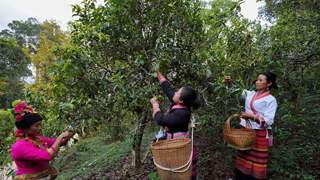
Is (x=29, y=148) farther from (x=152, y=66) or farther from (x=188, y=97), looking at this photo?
(x=188, y=97)

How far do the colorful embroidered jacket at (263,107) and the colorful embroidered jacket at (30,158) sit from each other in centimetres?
270

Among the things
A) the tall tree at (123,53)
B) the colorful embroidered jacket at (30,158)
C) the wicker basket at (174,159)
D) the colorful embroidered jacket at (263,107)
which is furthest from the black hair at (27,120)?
the colorful embroidered jacket at (263,107)

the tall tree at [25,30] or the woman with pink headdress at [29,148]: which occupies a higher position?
the tall tree at [25,30]

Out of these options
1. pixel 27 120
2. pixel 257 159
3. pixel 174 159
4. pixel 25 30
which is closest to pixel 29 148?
pixel 27 120

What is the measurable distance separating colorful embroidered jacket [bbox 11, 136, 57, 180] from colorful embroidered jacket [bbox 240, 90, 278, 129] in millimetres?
2699

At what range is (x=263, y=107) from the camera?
254 centimetres

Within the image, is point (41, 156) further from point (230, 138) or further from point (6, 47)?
point (6, 47)

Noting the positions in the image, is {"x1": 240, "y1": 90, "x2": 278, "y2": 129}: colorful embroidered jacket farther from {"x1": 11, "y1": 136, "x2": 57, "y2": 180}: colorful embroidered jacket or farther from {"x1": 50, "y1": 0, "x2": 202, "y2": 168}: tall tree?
{"x1": 11, "y1": 136, "x2": 57, "y2": 180}: colorful embroidered jacket

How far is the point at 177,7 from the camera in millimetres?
2895

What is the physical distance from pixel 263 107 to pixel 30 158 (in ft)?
10.4

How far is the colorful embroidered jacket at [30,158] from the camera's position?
1933 millimetres

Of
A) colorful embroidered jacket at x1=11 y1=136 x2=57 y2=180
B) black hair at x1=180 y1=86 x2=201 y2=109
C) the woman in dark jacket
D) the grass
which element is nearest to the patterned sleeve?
colorful embroidered jacket at x1=11 y1=136 x2=57 y2=180

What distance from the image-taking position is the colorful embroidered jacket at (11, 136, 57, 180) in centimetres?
193

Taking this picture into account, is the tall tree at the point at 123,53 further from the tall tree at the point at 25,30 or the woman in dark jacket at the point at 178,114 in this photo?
the tall tree at the point at 25,30
